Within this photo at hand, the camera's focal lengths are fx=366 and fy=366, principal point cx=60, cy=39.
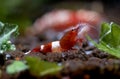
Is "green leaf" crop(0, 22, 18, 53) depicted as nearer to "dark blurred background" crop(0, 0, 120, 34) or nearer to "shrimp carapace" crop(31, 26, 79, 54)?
"shrimp carapace" crop(31, 26, 79, 54)

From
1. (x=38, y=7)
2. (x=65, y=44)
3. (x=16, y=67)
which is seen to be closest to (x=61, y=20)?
(x=38, y=7)

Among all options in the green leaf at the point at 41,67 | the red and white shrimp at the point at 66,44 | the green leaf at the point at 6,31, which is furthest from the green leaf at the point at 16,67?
the red and white shrimp at the point at 66,44

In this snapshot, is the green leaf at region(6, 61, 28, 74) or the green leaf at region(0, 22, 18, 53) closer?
the green leaf at region(6, 61, 28, 74)

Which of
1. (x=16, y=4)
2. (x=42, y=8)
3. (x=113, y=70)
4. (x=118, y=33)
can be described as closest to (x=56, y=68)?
(x=113, y=70)

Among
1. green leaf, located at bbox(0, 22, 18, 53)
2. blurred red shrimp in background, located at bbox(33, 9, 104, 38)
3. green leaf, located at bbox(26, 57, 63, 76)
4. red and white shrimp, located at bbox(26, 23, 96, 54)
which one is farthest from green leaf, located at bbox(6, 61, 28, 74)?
blurred red shrimp in background, located at bbox(33, 9, 104, 38)

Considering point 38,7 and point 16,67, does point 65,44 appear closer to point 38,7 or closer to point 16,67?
point 16,67

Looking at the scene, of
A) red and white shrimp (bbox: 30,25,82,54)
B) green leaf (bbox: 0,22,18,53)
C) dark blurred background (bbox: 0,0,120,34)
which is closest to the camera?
green leaf (bbox: 0,22,18,53)

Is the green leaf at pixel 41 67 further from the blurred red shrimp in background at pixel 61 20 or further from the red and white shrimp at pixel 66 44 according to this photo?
the blurred red shrimp in background at pixel 61 20

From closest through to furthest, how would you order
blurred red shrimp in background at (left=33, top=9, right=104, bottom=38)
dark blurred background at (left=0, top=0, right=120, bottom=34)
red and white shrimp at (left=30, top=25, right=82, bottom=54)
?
red and white shrimp at (left=30, top=25, right=82, bottom=54) → blurred red shrimp in background at (left=33, top=9, right=104, bottom=38) → dark blurred background at (left=0, top=0, right=120, bottom=34)

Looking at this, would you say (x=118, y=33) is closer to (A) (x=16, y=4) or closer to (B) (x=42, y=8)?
(A) (x=16, y=4)
